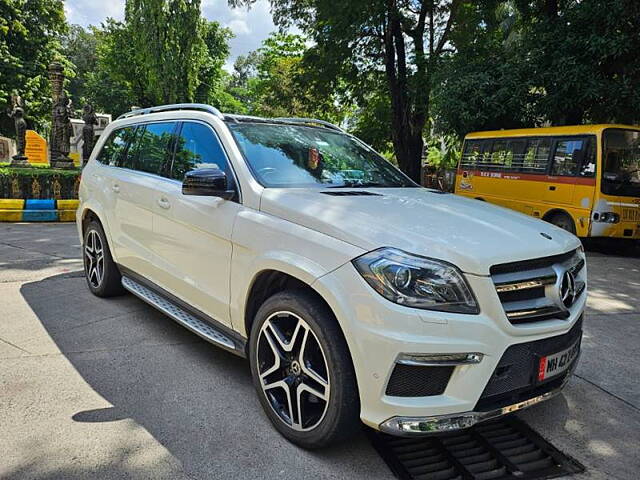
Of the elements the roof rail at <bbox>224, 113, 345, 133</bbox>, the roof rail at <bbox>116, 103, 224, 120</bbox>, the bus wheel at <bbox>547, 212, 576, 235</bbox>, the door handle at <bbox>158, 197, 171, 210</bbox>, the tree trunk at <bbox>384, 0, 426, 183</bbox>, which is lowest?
the bus wheel at <bbox>547, 212, 576, 235</bbox>

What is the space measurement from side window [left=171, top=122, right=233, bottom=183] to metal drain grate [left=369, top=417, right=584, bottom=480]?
1868 mm

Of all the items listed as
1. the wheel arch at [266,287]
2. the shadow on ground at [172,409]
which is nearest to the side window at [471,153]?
the shadow on ground at [172,409]

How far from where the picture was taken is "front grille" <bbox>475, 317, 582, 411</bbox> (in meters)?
2.21

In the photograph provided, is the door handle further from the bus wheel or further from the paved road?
the bus wheel

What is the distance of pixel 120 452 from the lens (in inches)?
98.1

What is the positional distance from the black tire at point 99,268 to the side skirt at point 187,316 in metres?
0.30

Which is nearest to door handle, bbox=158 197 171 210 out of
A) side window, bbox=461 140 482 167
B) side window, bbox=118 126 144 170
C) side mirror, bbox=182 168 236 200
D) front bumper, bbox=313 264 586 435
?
side mirror, bbox=182 168 236 200

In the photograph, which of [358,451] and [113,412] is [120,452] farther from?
[358,451]

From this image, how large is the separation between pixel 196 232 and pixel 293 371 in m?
1.22

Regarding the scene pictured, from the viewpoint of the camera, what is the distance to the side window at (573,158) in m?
9.38

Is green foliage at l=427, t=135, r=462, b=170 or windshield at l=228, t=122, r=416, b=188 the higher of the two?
green foliage at l=427, t=135, r=462, b=170

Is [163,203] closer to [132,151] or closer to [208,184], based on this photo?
[208,184]

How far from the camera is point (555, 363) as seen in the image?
243cm

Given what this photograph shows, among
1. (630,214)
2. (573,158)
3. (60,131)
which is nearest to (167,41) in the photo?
(60,131)
